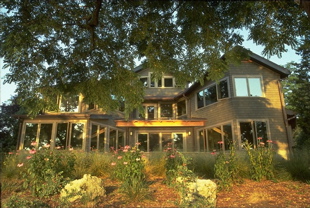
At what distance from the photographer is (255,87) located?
14492mm

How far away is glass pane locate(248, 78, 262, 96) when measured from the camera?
14352mm

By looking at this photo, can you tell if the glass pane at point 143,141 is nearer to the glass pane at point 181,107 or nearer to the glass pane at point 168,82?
the glass pane at point 181,107

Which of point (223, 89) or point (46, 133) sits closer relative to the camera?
point (223, 89)

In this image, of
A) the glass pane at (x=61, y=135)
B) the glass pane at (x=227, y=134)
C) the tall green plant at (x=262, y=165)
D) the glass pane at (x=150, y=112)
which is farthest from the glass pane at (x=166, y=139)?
the tall green plant at (x=262, y=165)

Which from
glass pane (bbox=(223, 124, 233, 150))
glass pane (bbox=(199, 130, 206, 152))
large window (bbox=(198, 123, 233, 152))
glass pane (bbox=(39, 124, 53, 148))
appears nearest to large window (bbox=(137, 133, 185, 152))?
glass pane (bbox=(199, 130, 206, 152))

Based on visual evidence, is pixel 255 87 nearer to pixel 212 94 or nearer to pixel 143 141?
pixel 212 94

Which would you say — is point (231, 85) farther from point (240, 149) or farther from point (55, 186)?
point (55, 186)

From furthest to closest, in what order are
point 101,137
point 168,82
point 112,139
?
point 168,82, point 112,139, point 101,137

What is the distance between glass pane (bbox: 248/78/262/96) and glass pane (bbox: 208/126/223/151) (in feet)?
10.2

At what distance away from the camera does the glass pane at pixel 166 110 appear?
749 inches

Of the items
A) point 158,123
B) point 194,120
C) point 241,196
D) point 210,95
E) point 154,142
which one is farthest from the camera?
point 154,142

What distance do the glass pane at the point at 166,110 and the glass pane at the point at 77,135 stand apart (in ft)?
21.4

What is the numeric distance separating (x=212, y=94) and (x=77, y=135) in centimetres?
993

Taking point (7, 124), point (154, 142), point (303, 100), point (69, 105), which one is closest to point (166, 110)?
point (154, 142)
